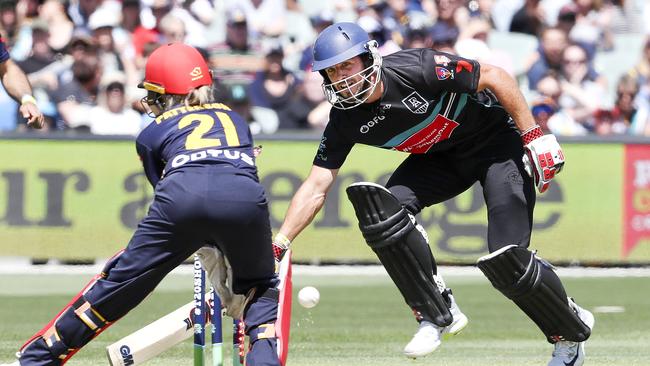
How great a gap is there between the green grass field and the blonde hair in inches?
92.6

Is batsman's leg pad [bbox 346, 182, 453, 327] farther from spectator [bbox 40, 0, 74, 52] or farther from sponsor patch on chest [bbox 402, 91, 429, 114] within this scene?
spectator [bbox 40, 0, 74, 52]

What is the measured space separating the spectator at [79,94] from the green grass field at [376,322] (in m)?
2.09

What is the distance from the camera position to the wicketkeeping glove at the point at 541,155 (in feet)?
23.5

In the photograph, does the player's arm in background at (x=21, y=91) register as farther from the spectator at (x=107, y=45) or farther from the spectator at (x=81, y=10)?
the spectator at (x=81, y=10)

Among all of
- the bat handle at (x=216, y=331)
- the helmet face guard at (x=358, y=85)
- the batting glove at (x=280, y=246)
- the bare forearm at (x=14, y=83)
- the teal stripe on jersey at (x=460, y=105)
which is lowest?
the bat handle at (x=216, y=331)

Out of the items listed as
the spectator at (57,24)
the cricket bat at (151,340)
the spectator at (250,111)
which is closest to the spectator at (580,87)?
the spectator at (250,111)

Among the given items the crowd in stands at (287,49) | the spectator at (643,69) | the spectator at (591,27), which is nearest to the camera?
the crowd in stands at (287,49)

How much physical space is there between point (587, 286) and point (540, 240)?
143cm

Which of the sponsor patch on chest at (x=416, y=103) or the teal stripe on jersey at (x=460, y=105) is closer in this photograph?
the sponsor patch on chest at (x=416, y=103)

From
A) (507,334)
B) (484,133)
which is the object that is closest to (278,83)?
(507,334)

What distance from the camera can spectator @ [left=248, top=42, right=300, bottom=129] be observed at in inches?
619

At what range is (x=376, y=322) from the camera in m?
10.7

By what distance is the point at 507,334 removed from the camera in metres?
10.1

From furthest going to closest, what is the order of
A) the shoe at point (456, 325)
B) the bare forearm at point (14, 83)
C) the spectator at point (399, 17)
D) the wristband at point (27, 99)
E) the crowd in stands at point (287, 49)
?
1. the spectator at point (399, 17)
2. the crowd in stands at point (287, 49)
3. the bare forearm at point (14, 83)
4. the wristband at point (27, 99)
5. the shoe at point (456, 325)
